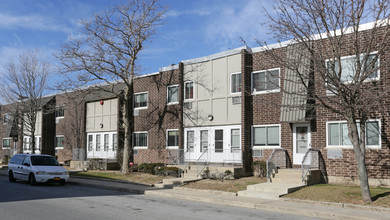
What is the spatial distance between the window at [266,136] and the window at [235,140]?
87 centimetres

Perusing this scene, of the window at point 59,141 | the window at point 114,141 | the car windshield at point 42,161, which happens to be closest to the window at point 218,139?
the car windshield at point 42,161

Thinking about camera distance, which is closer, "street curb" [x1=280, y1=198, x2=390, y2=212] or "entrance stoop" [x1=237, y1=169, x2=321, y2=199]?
"street curb" [x1=280, y1=198, x2=390, y2=212]

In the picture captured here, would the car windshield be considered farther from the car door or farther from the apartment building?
the apartment building

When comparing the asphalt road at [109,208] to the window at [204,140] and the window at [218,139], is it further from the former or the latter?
the window at [204,140]

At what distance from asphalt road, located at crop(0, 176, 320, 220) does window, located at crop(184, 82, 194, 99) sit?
30.3 feet

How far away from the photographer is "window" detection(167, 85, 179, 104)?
23356mm

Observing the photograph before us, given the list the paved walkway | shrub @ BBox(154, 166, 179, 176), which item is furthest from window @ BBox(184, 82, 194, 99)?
the paved walkway

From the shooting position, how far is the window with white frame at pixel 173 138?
23112 mm

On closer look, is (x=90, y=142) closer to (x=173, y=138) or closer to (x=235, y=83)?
(x=173, y=138)

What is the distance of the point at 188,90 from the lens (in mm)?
22719

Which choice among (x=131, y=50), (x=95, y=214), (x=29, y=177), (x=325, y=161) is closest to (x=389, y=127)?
(x=325, y=161)

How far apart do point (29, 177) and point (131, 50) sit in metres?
9.04

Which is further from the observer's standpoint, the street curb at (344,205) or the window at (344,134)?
the window at (344,134)

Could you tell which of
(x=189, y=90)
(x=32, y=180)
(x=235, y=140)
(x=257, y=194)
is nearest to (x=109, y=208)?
(x=257, y=194)
